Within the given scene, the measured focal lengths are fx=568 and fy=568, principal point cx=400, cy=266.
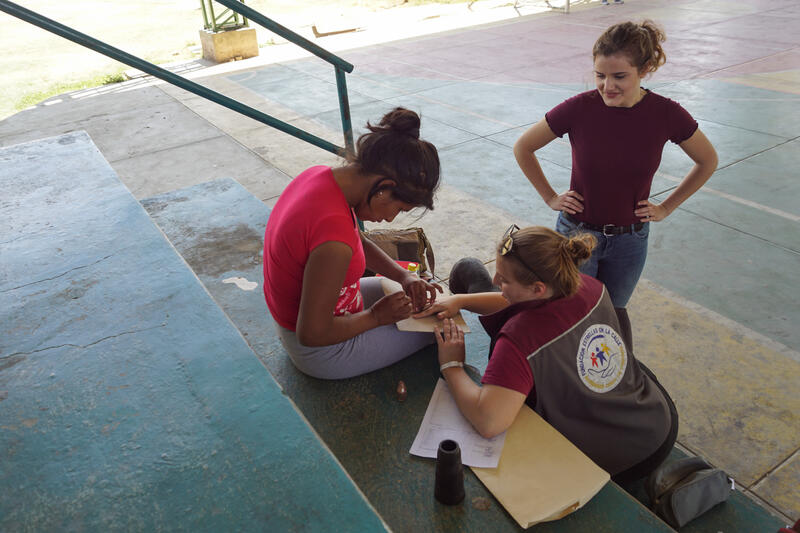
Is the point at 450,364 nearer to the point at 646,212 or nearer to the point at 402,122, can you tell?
the point at 402,122

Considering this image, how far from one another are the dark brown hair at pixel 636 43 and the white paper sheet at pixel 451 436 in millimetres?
1620

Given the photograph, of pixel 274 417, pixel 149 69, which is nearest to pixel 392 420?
pixel 274 417

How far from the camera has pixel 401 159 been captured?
83.4 inches

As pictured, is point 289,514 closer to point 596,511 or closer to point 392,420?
point 392,420

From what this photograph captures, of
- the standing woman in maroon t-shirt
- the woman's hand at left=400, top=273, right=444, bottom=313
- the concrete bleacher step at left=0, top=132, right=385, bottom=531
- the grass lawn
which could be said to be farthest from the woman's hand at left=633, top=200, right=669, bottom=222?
the grass lawn

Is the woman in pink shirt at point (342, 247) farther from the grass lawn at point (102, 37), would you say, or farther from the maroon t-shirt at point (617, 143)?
the grass lawn at point (102, 37)

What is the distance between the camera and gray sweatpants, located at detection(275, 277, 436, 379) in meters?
2.38

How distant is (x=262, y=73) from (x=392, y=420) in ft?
29.9

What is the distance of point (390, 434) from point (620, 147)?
1614mm

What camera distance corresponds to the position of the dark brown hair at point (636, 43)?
242 centimetres

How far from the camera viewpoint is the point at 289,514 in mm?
1520

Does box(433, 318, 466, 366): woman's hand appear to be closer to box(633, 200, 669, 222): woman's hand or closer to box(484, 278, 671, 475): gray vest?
box(484, 278, 671, 475): gray vest

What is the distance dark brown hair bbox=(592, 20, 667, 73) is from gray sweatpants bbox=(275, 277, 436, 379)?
1.47m

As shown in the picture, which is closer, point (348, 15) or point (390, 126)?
point (390, 126)
